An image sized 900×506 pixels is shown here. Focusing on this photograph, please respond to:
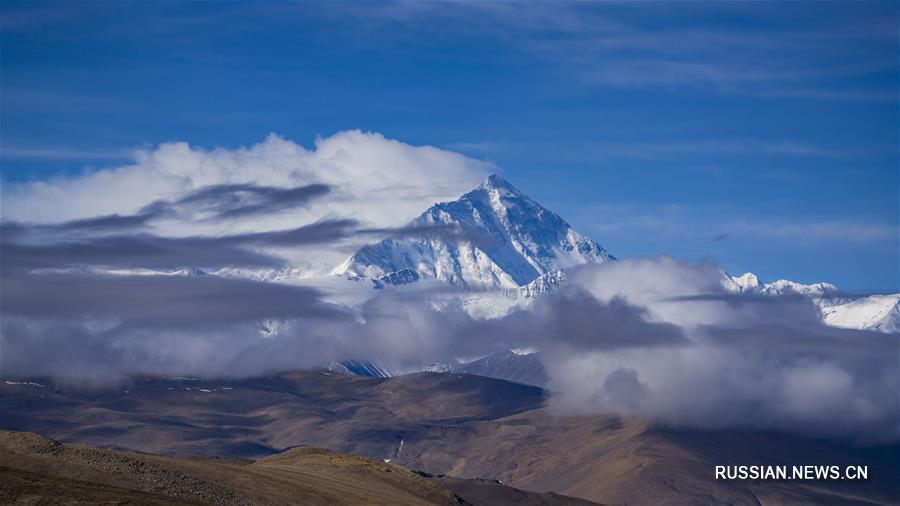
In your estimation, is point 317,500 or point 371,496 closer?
point 317,500

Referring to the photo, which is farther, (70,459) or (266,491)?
(266,491)

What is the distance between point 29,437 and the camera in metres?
152

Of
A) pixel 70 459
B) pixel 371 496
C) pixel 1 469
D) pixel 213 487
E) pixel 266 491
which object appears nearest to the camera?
pixel 1 469

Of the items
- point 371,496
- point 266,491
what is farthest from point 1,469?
point 371,496

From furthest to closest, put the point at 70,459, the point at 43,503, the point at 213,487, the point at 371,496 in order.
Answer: the point at 371,496, the point at 213,487, the point at 70,459, the point at 43,503

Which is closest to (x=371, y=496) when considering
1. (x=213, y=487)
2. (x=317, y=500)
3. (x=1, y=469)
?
(x=317, y=500)

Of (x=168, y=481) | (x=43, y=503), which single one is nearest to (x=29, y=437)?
(x=168, y=481)

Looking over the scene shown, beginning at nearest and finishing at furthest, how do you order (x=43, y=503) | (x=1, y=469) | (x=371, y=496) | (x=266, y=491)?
(x=43, y=503) < (x=1, y=469) < (x=266, y=491) < (x=371, y=496)

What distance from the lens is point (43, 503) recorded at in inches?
4587

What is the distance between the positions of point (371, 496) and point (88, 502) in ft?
251

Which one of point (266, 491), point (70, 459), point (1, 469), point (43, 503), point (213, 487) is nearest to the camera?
point (43, 503)

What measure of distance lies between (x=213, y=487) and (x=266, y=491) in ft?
39.3

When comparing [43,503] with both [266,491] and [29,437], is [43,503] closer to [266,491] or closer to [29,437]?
[29,437]

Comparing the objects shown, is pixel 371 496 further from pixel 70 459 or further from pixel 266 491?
pixel 70 459
